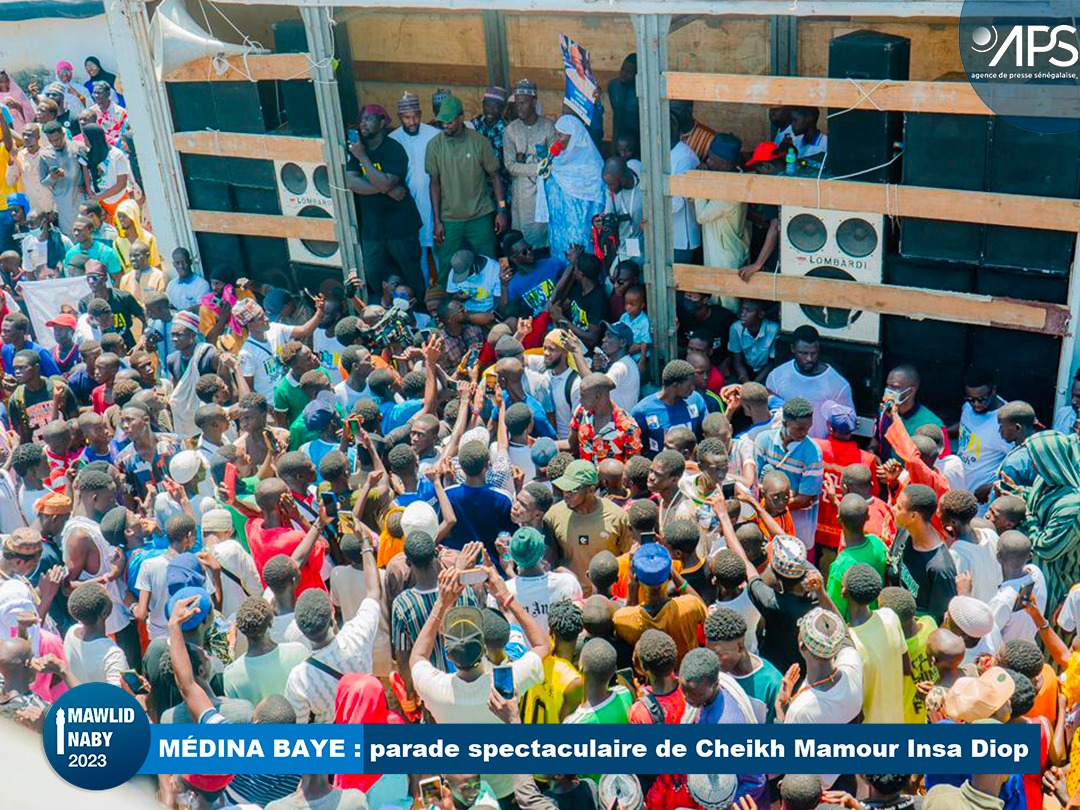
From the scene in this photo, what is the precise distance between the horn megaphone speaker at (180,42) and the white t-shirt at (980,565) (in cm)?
672

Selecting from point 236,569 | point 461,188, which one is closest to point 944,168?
point 461,188

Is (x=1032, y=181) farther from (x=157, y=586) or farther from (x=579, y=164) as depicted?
(x=157, y=586)

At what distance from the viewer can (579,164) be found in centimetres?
862

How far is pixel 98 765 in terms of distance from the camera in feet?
14.0

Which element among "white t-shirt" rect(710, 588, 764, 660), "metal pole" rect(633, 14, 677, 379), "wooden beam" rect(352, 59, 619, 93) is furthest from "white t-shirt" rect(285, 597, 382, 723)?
"wooden beam" rect(352, 59, 619, 93)

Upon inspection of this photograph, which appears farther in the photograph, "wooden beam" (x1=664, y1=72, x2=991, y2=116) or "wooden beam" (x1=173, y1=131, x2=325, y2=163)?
"wooden beam" (x1=173, y1=131, x2=325, y2=163)

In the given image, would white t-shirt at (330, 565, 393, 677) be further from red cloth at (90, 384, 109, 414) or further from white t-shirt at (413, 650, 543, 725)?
red cloth at (90, 384, 109, 414)

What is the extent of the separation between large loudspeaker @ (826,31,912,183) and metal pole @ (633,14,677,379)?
1.06 m

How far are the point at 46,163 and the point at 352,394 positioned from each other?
21.2 ft

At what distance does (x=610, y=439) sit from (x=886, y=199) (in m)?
2.27

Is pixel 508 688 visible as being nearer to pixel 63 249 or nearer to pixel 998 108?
pixel 998 108

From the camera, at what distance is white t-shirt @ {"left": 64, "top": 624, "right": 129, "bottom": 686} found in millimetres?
4953

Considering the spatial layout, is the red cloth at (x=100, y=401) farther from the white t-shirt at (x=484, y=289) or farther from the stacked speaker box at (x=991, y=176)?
the stacked speaker box at (x=991, y=176)

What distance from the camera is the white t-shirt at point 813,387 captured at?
690 centimetres
